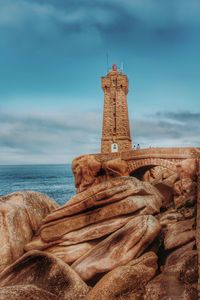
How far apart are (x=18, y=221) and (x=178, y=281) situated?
371 inches

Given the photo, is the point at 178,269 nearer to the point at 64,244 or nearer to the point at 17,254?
the point at 64,244

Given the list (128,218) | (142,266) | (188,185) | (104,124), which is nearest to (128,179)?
(128,218)

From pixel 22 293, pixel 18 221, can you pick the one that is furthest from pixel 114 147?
pixel 22 293

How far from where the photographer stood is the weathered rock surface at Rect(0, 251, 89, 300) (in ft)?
33.8

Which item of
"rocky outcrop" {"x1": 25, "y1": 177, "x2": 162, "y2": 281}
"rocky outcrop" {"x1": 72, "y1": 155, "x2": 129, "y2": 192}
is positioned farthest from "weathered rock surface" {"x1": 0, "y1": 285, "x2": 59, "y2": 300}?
"rocky outcrop" {"x1": 72, "y1": 155, "x2": 129, "y2": 192}

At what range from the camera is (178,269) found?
11.1m

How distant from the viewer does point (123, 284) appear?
1059 centimetres

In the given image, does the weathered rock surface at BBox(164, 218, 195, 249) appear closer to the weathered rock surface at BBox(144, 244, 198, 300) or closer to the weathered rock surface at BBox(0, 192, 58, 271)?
the weathered rock surface at BBox(144, 244, 198, 300)

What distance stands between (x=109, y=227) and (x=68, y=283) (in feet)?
13.3

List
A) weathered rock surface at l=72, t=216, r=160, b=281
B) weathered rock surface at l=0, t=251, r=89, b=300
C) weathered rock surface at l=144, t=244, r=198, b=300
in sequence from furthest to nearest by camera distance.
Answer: weathered rock surface at l=72, t=216, r=160, b=281
weathered rock surface at l=0, t=251, r=89, b=300
weathered rock surface at l=144, t=244, r=198, b=300

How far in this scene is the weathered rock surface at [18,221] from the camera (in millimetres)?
15828

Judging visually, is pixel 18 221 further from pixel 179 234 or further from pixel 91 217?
pixel 179 234

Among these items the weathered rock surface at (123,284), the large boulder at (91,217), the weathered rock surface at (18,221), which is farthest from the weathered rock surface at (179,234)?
the weathered rock surface at (18,221)

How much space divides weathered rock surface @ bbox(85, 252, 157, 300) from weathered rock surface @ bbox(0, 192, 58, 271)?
21.6 feet
